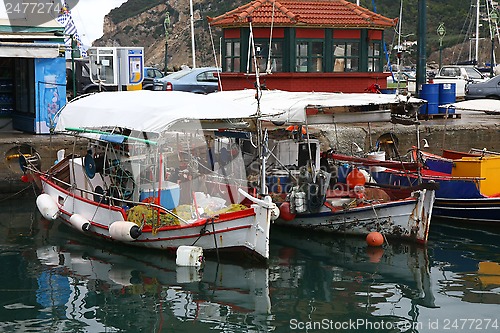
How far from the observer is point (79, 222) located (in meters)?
15.1

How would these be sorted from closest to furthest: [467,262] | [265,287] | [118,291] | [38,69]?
[118,291], [265,287], [467,262], [38,69]

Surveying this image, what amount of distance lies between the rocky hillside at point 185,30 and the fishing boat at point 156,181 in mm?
63199

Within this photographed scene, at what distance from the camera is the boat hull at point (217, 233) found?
43.0 ft

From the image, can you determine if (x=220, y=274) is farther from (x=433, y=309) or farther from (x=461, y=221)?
(x=461, y=221)

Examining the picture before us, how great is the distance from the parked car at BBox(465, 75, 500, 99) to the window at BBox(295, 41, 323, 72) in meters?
9.15

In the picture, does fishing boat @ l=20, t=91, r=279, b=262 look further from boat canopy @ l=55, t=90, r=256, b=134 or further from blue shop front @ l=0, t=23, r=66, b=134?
blue shop front @ l=0, t=23, r=66, b=134

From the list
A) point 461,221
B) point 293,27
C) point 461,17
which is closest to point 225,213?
point 461,221

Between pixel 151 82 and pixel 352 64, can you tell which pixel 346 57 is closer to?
pixel 352 64

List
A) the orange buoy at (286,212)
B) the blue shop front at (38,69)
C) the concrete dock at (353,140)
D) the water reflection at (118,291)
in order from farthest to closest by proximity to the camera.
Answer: the blue shop front at (38,69)
the concrete dock at (353,140)
the orange buoy at (286,212)
the water reflection at (118,291)

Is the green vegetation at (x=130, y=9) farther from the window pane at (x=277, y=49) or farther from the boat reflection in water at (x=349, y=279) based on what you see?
the boat reflection in water at (x=349, y=279)

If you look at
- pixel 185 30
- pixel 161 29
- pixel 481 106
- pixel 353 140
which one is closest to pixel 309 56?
pixel 353 140

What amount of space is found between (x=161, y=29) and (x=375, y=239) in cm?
10069

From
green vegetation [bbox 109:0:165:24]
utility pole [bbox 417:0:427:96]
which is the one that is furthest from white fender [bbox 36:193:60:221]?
green vegetation [bbox 109:0:165:24]

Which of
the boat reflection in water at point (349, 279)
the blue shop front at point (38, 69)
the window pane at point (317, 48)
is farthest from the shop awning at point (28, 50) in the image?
the boat reflection in water at point (349, 279)
